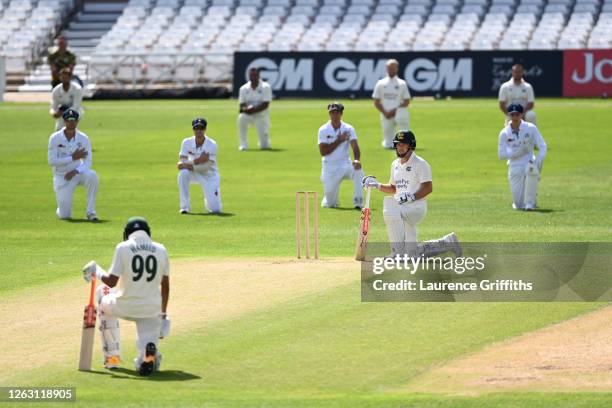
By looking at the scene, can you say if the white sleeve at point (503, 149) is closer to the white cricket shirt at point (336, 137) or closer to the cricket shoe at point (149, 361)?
the white cricket shirt at point (336, 137)

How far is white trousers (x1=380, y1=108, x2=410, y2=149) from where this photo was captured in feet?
107

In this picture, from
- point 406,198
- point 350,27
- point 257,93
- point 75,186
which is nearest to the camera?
point 406,198

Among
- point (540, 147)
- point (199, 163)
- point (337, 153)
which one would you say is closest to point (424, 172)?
point (540, 147)

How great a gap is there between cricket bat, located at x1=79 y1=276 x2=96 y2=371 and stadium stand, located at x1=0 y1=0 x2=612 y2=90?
37110 millimetres

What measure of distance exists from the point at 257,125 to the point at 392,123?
348cm

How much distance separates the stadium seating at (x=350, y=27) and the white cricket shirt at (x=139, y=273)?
3724 cm

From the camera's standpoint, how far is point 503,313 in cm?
1443

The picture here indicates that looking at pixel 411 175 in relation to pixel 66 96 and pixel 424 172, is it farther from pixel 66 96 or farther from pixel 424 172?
pixel 66 96

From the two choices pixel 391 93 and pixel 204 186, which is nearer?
pixel 204 186

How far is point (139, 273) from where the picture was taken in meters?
11.6

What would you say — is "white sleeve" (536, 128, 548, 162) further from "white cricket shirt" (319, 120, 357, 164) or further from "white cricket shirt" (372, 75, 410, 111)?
"white cricket shirt" (372, 75, 410, 111)

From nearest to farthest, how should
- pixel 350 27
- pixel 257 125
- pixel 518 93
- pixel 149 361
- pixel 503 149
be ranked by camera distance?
pixel 149 361
pixel 503 149
pixel 518 93
pixel 257 125
pixel 350 27

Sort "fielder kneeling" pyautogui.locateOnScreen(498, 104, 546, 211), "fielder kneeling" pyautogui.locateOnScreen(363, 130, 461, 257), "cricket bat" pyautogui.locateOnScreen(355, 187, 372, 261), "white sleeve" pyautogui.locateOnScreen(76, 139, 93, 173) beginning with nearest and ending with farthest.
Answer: "fielder kneeling" pyautogui.locateOnScreen(363, 130, 461, 257) → "cricket bat" pyautogui.locateOnScreen(355, 187, 372, 261) → "white sleeve" pyautogui.locateOnScreen(76, 139, 93, 173) → "fielder kneeling" pyautogui.locateOnScreen(498, 104, 546, 211)

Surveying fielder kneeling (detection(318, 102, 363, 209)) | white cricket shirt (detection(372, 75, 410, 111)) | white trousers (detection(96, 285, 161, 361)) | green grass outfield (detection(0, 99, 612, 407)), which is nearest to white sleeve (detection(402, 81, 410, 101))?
white cricket shirt (detection(372, 75, 410, 111))
